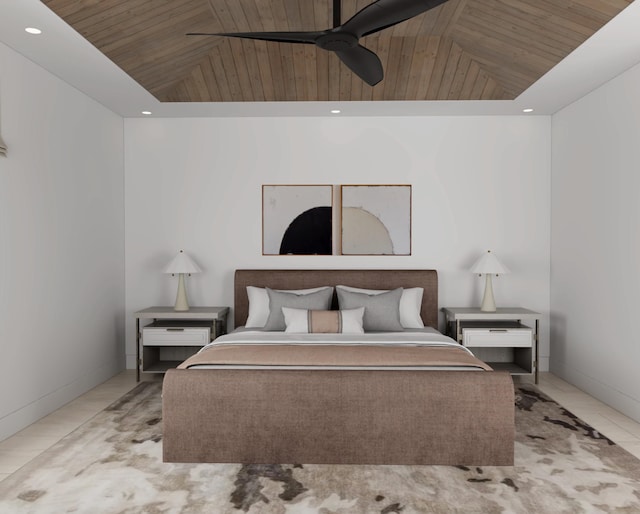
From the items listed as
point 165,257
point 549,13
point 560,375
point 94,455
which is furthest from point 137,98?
point 560,375

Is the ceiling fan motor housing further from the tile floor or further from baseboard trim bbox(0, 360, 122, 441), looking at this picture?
baseboard trim bbox(0, 360, 122, 441)

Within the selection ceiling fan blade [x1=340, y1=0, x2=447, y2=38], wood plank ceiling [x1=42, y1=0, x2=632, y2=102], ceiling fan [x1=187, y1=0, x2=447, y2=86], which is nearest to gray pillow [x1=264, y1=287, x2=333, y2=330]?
wood plank ceiling [x1=42, y1=0, x2=632, y2=102]

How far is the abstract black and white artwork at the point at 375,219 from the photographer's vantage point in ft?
16.8

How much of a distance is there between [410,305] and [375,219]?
97 cm

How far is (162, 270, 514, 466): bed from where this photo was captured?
2.85 m

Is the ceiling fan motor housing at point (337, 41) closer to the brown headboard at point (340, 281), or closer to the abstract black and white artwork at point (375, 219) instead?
the abstract black and white artwork at point (375, 219)

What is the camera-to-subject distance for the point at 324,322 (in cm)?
419

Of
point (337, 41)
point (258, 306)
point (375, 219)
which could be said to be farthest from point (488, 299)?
point (337, 41)

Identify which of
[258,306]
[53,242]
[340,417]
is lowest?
[340,417]

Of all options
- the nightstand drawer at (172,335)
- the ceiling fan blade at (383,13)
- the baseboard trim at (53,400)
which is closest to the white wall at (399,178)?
the nightstand drawer at (172,335)

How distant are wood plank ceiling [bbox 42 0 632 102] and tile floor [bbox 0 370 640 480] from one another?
257 centimetres

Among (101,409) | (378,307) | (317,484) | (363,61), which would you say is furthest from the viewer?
(378,307)

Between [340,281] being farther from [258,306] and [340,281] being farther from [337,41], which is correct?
[337,41]

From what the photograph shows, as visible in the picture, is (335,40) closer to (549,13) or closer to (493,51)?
(549,13)
